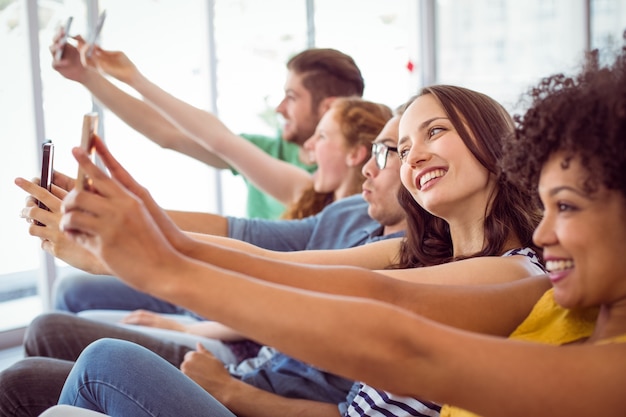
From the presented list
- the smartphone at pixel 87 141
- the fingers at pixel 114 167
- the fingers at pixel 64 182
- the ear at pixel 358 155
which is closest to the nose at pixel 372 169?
the ear at pixel 358 155

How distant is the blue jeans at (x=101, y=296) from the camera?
8.77ft

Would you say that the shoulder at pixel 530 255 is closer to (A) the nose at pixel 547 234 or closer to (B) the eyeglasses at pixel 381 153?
(A) the nose at pixel 547 234

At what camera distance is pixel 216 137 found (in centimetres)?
246

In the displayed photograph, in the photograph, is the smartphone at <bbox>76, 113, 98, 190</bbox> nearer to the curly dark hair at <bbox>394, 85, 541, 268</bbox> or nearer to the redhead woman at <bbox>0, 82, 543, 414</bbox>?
the redhead woman at <bbox>0, 82, 543, 414</bbox>

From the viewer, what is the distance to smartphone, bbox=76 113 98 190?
86 centimetres

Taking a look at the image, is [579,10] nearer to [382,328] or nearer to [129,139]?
[129,139]

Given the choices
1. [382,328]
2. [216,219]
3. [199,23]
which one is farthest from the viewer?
[199,23]

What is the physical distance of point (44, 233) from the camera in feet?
4.41

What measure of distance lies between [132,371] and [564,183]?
84 centimetres

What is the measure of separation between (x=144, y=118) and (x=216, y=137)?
0.28 meters

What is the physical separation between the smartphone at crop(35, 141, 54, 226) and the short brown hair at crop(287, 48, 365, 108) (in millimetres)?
1722

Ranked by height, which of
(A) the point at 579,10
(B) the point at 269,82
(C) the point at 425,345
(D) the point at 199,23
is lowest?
(C) the point at 425,345

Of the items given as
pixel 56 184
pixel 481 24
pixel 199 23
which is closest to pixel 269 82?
pixel 199 23

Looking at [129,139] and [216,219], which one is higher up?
[129,139]
